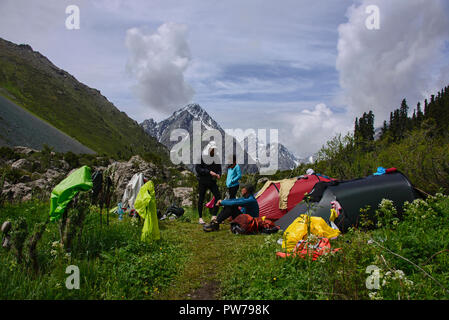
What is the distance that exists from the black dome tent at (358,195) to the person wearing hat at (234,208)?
1.30m

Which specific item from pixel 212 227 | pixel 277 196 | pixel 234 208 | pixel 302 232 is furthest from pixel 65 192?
pixel 277 196

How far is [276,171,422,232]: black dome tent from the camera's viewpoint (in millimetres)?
6824

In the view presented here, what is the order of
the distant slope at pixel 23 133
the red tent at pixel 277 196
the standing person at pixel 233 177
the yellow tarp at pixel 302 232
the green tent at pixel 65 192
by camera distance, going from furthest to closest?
1. the distant slope at pixel 23 133
2. the standing person at pixel 233 177
3. the red tent at pixel 277 196
4. the yellow tarp at pixel 302 232
5. the green tent at pixel 65 192

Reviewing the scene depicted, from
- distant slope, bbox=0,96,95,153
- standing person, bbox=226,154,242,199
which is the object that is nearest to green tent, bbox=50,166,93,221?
standing person, bbox=226,154,242,199

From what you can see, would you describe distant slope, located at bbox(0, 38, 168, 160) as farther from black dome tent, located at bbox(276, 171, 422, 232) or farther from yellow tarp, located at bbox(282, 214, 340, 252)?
yellow tarp, located at bbox(282, 214, 340, 252)

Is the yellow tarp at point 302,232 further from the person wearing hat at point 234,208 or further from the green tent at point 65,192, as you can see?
the green tent at point 65,192

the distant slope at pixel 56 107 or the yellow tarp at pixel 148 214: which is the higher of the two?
the distant slope at pixel 56 107

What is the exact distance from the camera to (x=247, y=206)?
8297mm

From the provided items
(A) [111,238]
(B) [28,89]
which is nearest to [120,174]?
(A) [111,238]

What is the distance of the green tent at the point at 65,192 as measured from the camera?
4414 mm

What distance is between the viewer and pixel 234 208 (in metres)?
8.20

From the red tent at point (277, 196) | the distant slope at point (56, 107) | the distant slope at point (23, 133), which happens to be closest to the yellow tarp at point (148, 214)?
the red tent at point (277, 196)

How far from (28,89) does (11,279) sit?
556ft

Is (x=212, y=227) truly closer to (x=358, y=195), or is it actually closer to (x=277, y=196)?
(x=277, y=196)
